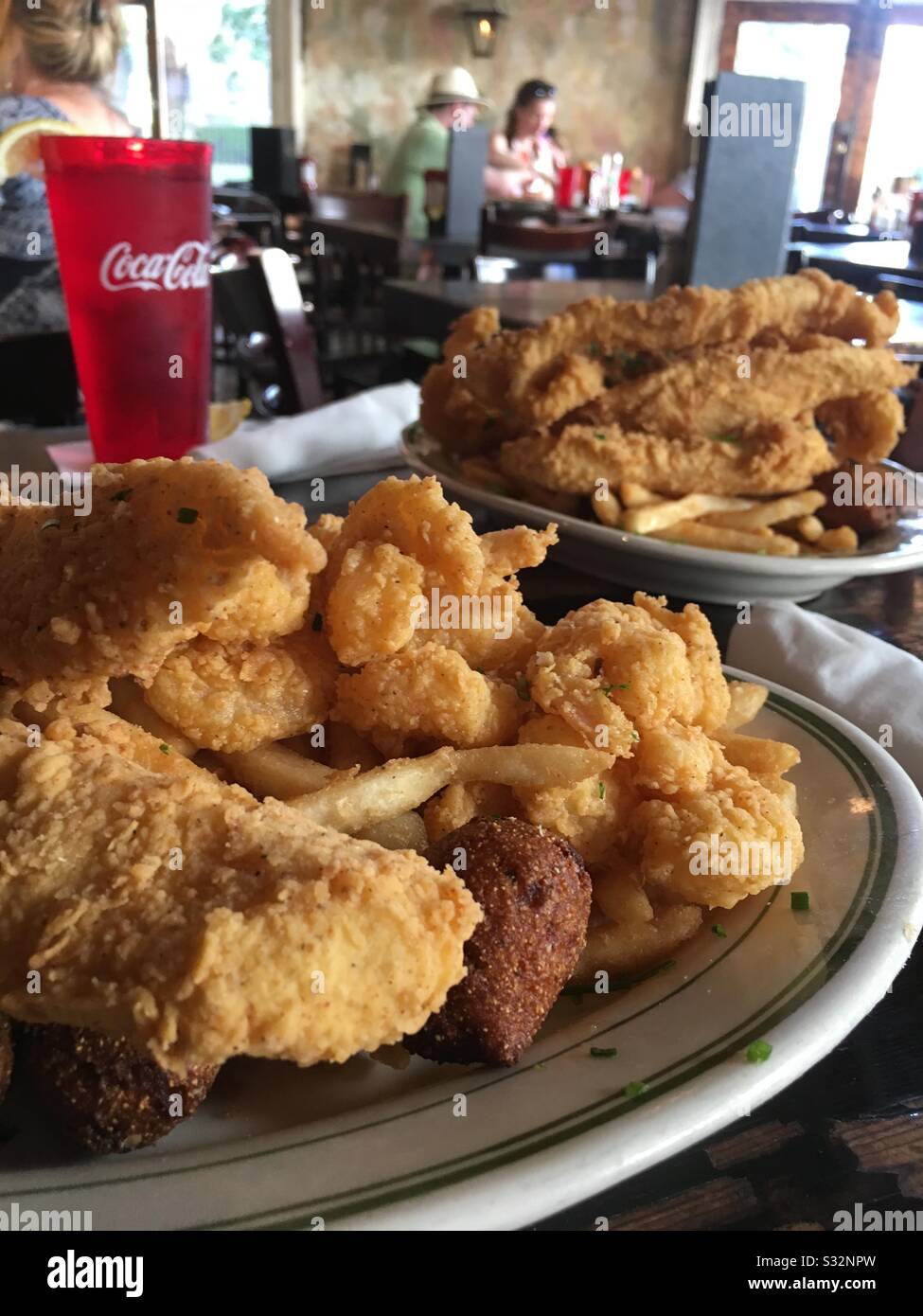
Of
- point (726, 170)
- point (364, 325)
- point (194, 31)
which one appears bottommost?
point (364, 325)

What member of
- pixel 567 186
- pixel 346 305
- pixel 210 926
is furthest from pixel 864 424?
pixel 567 186

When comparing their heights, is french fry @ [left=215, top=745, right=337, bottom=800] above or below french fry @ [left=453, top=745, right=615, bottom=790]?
below

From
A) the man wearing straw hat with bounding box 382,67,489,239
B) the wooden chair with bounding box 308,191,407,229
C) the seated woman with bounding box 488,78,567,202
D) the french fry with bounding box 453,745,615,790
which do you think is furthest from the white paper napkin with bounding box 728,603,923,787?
the seated woman with bounding box 488,78,567,202

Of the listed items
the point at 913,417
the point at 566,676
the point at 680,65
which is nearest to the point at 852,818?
the point at 566,676

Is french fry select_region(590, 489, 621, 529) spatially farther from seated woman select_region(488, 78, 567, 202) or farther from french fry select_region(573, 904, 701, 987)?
seated woman select_region(488, 78, 567, 202)

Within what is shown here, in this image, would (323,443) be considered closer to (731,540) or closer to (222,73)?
(731,540)

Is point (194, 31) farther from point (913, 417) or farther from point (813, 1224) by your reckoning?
point (813, 1224)

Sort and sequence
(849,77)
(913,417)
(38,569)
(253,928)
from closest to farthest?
(253,928) → (38,569) → (913,417) → (849,77)
